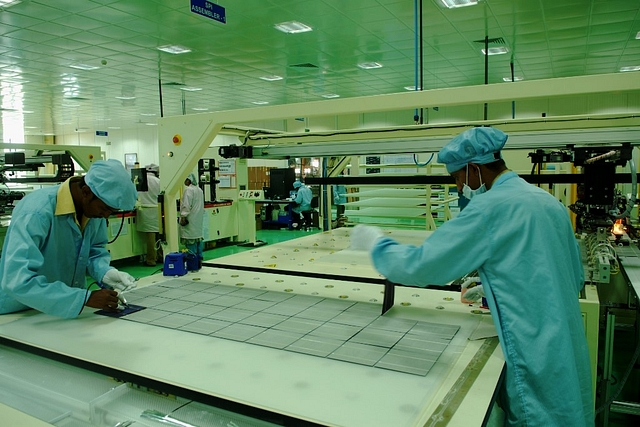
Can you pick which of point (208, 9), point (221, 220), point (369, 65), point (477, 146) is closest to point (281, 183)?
point (221, 220)

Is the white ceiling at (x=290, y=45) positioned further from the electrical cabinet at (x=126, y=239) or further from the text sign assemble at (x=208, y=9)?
the electrical cabinet at (x=126, y=239)

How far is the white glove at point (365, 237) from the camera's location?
1583 millimetres

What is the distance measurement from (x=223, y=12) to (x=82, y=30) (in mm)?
2453

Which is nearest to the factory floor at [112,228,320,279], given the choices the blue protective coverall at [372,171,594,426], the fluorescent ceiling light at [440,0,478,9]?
the blue protective coverall at [372,171,594,426]

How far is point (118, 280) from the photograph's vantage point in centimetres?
205

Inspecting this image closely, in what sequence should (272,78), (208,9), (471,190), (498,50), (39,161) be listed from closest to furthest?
(471,190) → (39,161) → (208,9) → (498,50) → (272,78)

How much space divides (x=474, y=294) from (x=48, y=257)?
6.04ft

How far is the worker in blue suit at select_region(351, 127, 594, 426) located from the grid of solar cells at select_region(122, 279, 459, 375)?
0.77 feet

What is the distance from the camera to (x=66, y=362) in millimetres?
1435

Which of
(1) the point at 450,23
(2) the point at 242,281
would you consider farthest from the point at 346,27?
(2) the point at 242,281

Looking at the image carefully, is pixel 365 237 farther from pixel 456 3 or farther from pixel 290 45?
pixel 290 45

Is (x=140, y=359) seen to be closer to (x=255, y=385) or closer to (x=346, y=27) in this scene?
(x=255, y=385)

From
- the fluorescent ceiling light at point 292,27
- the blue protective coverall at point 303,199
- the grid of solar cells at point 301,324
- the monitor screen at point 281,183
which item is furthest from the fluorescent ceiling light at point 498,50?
the grid of solar cells at point 301,324

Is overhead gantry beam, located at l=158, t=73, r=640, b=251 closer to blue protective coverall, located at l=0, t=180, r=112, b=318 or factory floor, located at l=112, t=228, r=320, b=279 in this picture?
blue protective coverall, located at l=0, t=180, r=112, b=318
